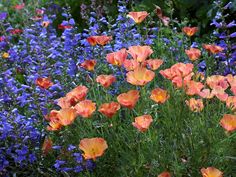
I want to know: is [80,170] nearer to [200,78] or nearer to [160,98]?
[160,98]

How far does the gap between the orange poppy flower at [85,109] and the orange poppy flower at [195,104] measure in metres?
0.45

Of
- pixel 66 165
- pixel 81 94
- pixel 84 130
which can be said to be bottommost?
pixel 66 165

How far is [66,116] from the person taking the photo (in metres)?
2.34

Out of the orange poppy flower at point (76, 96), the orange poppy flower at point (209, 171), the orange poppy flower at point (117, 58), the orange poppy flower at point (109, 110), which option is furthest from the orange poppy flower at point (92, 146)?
the orange poppy flower at point (117, 58)

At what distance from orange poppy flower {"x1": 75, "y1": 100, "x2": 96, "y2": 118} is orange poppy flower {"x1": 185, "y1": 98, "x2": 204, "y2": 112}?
449 millimetres

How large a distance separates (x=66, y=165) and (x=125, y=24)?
4.11 ft

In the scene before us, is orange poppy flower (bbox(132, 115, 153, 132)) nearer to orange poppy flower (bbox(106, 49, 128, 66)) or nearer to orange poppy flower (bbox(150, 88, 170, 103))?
orange poppy flower (bbox(150, 88, 170, 103))

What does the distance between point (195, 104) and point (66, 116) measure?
593 millimetres

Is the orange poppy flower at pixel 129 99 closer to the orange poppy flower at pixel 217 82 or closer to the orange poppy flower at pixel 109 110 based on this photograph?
the orange poppy flower at pixel 109 110

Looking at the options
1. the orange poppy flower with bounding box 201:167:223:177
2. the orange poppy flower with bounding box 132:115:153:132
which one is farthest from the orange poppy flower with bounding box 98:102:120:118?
the orange poppy flower with bounding box 201:167:223:177

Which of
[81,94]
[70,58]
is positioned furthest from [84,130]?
[70,58]

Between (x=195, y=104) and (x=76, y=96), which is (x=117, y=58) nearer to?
(x=76, y=96)

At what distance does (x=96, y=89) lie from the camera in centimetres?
286

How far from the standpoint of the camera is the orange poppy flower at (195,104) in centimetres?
238
